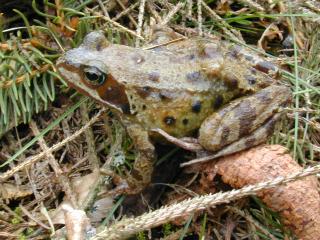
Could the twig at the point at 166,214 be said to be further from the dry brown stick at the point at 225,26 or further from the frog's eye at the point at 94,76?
the dry brown stick at the point at 225,26

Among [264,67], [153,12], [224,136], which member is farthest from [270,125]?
[153,12]

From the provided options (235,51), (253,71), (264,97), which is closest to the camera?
(264,97)

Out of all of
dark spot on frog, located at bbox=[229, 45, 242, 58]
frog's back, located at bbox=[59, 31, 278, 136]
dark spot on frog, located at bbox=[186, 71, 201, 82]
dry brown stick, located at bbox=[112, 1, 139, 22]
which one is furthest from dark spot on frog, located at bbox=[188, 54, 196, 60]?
dry brown stick, located at bbox=[112, 1, 139, 22]

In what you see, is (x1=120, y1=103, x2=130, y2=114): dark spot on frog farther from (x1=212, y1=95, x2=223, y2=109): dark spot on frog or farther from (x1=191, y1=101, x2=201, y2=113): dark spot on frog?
(x1=212, y1=95, x2=223, y2=109): dark spot on frog

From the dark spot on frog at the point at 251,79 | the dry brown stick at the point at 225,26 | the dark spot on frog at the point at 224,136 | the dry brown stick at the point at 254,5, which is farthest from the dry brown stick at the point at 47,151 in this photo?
the dry brown stick at the point at 254,5

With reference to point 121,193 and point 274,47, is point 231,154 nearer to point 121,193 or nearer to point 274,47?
point 121,193

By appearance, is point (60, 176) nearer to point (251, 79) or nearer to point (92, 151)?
point (92, 151)

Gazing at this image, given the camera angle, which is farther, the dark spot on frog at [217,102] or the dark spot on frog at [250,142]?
the dark spot on frog at [217,102]

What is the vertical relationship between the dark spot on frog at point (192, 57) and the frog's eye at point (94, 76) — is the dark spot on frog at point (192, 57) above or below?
above
